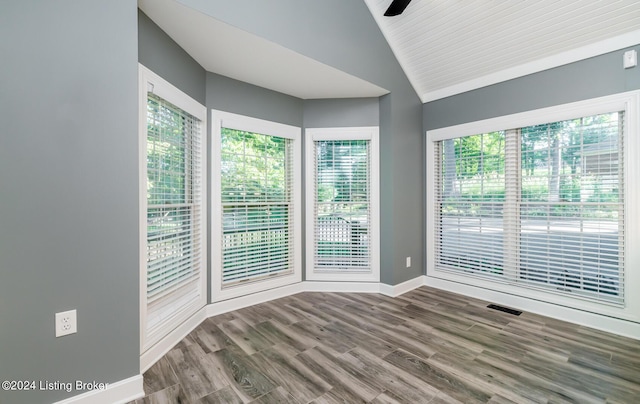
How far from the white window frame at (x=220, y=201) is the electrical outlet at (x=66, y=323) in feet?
4.67

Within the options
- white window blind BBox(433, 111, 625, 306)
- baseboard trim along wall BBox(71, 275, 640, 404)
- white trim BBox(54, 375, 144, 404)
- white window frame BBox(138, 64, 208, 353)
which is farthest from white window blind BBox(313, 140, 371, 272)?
white trim BBox(54, 375, 144, 404)

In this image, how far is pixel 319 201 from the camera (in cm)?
377

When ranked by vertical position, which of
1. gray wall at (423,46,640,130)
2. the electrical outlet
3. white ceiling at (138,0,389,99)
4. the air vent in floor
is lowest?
the air vent in floor

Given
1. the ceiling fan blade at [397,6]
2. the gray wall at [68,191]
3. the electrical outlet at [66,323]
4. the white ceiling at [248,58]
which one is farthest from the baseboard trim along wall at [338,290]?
the ceiling fan blade at [397,6]

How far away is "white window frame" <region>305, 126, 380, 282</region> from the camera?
3680mm

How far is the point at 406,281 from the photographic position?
3719 mm

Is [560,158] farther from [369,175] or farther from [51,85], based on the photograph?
[51,85]

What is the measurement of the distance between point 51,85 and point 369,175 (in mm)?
3085

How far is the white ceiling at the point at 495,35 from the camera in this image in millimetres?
2479

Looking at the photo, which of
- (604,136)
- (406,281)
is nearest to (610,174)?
(604,136)

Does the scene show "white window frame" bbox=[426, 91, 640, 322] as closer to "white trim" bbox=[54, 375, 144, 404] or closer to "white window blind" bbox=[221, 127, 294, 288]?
"white window blind" bbox=[221, 127, 294, 288]

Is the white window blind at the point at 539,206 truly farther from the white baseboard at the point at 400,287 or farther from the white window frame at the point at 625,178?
the white baseboard at the point at 400,287

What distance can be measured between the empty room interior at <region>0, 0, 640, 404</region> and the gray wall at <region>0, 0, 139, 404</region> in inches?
0.4

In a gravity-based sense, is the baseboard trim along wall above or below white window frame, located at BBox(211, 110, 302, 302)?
below
